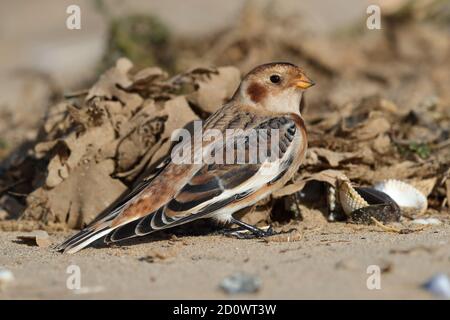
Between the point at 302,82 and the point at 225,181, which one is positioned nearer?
the point at 225,181

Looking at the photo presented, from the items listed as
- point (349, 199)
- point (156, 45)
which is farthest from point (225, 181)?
point (156, 45)

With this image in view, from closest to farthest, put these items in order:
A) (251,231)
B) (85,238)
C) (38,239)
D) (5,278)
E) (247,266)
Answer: (5,278), (247,266), (85,238), (38,239), (251,231)

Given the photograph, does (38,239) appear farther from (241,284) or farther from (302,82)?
(302,82)

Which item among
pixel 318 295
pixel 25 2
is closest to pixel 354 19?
pixel 25 2

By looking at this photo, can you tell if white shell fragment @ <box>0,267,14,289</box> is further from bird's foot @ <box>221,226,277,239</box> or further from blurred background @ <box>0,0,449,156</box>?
blurred background @ <box>0,0,449,156</box>

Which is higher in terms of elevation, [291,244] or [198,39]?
[198,39]

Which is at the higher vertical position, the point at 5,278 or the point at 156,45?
the point at 156,45

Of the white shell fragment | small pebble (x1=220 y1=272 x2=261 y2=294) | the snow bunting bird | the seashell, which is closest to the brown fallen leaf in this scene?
the snow bunting bird
